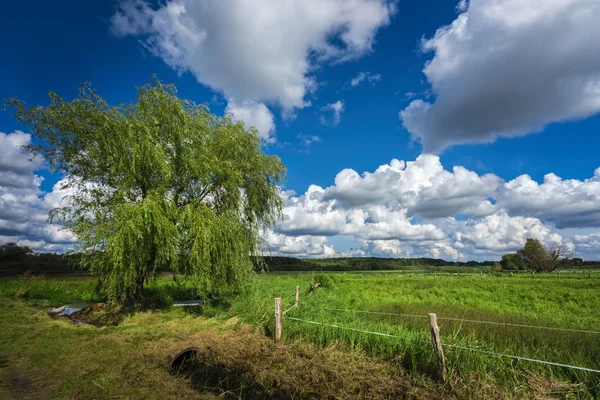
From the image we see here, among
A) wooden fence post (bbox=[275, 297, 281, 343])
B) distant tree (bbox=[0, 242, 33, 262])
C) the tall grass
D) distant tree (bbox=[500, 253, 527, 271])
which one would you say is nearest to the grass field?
the tall grass

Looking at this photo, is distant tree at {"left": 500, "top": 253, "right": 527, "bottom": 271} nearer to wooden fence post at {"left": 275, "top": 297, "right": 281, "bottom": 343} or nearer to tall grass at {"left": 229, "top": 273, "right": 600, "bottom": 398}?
tall grass at {"left": 229, "top": 273, "right": 600, "bottom": 398}

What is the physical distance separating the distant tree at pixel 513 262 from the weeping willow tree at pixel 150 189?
75122 millimetres

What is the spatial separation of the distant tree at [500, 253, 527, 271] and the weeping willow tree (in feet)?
246

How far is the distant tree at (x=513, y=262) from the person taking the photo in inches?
2665

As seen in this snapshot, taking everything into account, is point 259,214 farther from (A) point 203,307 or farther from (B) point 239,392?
(B) point 239,392

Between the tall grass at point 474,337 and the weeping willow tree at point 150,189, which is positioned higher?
the weeping willow tree at point 150,189

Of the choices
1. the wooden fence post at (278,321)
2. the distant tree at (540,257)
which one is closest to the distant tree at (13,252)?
the wooden fence post at (278,321)

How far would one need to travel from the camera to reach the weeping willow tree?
38.4 feet

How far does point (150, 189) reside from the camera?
12742 mm

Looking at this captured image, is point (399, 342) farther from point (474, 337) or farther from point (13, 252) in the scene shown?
point (13, 252)

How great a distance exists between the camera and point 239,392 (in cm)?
666

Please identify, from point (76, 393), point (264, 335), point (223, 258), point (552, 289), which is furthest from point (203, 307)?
point (552, 289)

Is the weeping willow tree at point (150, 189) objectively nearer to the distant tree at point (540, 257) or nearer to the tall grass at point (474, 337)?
the tall grass at point (474, 337)

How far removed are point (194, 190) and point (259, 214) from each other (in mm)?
3899
